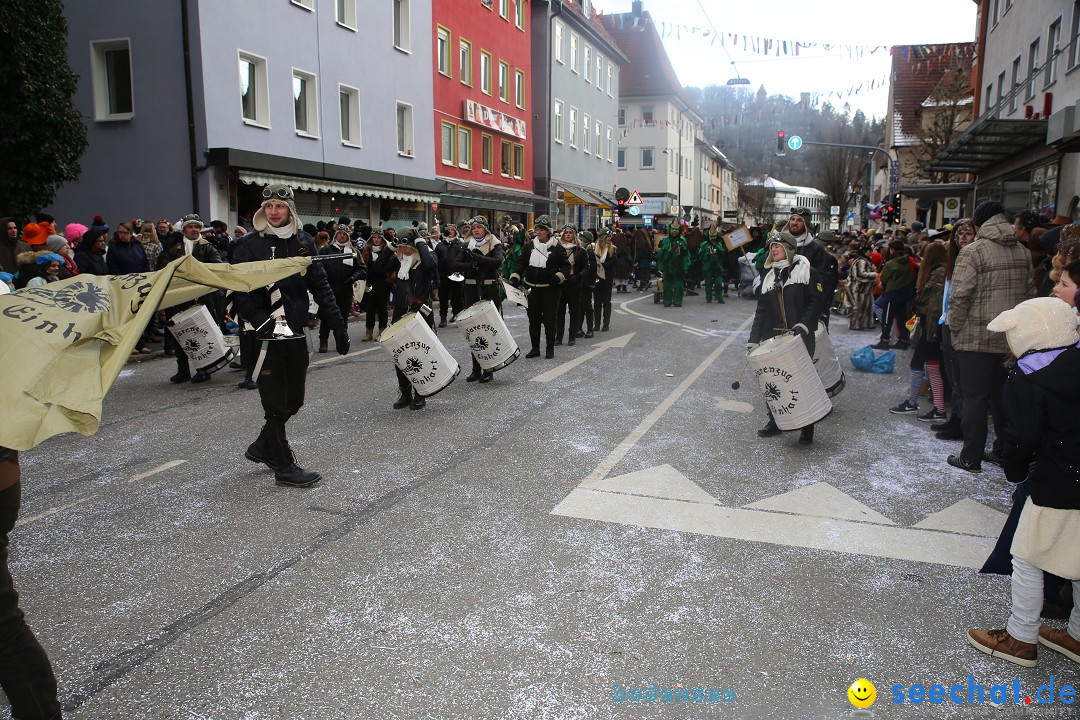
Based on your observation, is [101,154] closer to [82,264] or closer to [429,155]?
[82,264]

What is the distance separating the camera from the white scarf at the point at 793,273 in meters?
7.31

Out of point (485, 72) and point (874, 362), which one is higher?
point (485, 72)

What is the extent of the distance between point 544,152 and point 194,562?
119ft

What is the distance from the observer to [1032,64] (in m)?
21.0

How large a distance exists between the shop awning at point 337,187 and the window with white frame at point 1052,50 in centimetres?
1702

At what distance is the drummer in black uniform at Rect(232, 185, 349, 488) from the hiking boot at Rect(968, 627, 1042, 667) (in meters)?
4.14

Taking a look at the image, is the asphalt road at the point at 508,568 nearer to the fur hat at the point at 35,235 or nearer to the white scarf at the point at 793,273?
the white scarf at the point at 793,273

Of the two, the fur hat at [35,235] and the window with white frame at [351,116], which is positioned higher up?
the window with white frame at [351,116]

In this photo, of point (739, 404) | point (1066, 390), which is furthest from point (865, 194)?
point (1066, 390)

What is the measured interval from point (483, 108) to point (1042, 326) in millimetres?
30380

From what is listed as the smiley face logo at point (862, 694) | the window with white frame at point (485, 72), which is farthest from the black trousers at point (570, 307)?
the window with white frame at point (485, 72)

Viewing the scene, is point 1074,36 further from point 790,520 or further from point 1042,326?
point 1042,326

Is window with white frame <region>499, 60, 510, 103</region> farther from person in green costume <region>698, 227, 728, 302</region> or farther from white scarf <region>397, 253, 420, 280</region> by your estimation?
white scarf <region>397, 253, 420, 280</region>

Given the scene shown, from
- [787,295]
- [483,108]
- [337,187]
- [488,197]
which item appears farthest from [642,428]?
[483,108]
